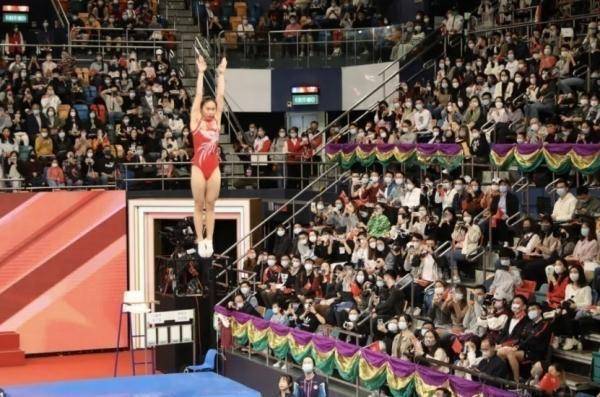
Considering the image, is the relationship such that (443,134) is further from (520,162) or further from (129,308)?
(129,308)

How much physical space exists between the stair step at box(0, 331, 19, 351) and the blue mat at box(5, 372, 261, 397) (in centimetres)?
973

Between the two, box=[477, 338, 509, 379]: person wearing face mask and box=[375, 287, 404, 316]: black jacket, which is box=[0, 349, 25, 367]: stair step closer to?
box=[375, 287, 404, 316]: black jacket

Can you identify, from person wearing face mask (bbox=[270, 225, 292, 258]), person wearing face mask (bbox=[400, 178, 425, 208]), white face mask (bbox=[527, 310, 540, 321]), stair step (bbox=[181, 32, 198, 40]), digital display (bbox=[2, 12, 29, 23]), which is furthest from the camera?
stair step (bbox=[181, 32, 198, 40])

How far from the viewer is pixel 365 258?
69.9 ft

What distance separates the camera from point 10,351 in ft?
82.0

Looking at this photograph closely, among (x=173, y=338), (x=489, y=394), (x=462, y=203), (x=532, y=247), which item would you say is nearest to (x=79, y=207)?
(x=173, y=338)

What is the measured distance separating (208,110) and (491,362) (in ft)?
17.6

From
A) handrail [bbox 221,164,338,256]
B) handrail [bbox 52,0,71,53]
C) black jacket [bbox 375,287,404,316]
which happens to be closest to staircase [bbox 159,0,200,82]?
handrail [bbox 52,0,71,53]

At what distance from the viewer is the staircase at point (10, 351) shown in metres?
24.8

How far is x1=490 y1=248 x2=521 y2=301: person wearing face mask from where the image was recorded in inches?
699

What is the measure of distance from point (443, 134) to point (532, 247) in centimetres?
463

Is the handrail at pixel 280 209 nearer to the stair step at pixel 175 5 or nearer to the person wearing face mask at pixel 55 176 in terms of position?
the person wearing face mask at pixel 55 176

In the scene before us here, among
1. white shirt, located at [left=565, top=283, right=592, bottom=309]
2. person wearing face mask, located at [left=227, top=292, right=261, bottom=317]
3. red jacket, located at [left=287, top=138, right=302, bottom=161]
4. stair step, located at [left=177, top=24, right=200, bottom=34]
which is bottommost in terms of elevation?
person wearing face mask, located at [left=227, top=292, right=261, bottom=317]

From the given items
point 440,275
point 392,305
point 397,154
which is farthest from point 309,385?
point 397,154
